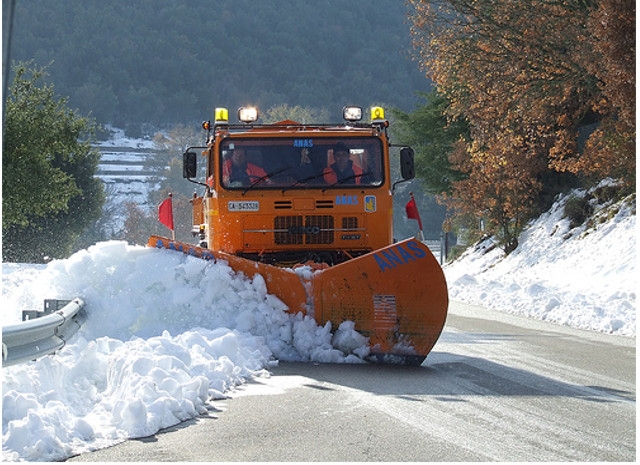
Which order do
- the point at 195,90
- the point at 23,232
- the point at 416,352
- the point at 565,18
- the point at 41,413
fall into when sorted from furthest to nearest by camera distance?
the point at 195,90
the point at 23,232
the point at 565,18
the point at 416,352
the point at 41,413

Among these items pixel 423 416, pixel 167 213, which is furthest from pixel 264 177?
pixel 423 416

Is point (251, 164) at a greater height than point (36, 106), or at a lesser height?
lesser

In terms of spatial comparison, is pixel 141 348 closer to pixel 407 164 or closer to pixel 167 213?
pixel 407 164

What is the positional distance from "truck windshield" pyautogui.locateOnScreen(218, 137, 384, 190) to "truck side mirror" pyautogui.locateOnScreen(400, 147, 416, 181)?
0.97ft

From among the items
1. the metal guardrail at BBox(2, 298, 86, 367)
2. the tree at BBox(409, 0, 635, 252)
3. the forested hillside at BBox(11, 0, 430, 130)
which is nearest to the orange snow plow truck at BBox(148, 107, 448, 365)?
the metal guardrail at BBox(2, 298, 86, 367)

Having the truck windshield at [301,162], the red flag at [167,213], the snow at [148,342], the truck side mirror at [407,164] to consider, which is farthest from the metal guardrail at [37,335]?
the red flag at [167,213]

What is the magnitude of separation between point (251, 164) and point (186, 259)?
2.87 metres

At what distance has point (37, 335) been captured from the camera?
22.2 ft

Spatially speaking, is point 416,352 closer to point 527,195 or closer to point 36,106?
point 527,195

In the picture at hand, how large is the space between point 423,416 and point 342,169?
648 centimetres

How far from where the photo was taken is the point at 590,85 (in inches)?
903

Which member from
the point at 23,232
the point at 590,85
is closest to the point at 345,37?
the point at 23,232

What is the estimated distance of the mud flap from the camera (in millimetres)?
9742

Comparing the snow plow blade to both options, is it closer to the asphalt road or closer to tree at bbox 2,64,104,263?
the asphalt road
